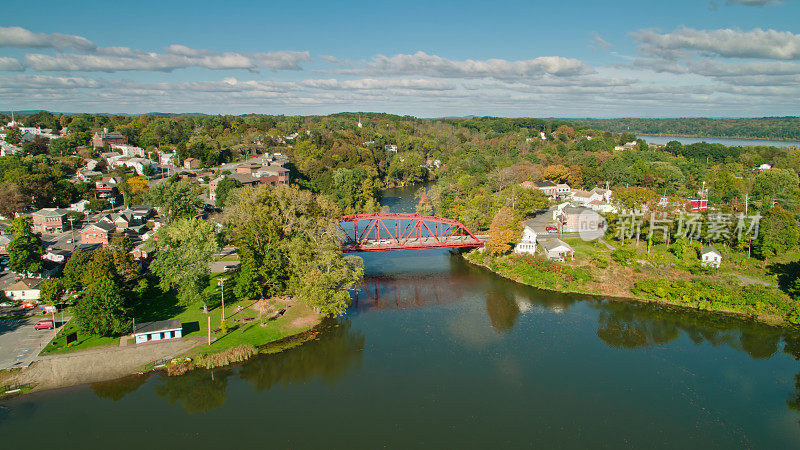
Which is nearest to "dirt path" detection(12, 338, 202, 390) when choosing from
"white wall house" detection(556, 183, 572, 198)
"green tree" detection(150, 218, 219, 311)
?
"green tree" detection(150, 218, 219, 311)

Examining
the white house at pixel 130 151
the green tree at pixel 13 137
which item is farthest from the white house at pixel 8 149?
the white house at pixel 130 151

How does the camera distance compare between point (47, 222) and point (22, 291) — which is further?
point (47, 222)

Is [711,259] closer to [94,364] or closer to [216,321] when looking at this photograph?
[216,321]

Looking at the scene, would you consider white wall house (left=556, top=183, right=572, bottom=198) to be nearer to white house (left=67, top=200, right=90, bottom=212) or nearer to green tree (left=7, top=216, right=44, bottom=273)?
green tree (left=7, top=216, right=44, bottom=273)

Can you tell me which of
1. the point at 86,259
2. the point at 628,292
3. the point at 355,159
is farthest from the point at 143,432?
the point at 355,159

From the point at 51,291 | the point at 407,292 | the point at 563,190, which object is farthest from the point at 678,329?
the point at 51,291

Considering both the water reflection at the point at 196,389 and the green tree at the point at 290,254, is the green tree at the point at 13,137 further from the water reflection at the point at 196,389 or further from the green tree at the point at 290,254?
the water reflection at the point at 196,389
